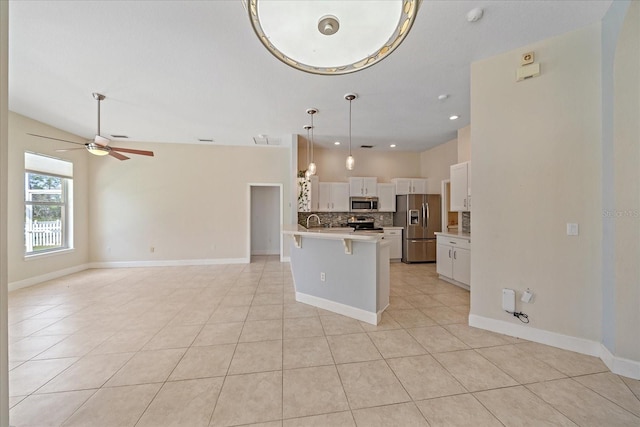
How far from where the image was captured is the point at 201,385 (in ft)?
6.07

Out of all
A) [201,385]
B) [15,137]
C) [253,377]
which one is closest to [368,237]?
[253,377]

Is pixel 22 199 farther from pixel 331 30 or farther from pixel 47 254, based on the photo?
pixel 331 30

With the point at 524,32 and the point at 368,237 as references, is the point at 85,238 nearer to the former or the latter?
the point at 368,237

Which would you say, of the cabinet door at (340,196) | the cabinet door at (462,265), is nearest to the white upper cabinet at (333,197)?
the cabinet door at (340,196)

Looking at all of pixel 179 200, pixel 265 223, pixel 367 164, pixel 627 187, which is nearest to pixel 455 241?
pixel 627 187

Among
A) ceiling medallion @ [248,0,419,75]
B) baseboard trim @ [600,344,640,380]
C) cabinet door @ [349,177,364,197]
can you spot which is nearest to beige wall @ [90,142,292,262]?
cabinet door @ [349,177,364,197]

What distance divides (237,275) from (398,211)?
4.49m

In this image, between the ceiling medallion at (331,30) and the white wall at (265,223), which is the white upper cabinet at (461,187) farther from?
the white wall at (265,223)

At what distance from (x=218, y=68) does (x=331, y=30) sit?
2247 mm

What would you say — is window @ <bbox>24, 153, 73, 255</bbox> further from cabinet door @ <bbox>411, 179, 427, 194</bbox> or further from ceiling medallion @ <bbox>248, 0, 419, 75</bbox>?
cabinet door @ <bbox>411, 179, 427, 194</bbox>

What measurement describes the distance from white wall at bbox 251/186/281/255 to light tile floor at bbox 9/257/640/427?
3.97m

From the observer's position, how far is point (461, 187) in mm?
4230

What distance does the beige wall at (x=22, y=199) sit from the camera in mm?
3973

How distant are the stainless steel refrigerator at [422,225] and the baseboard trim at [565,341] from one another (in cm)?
333
